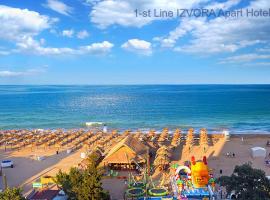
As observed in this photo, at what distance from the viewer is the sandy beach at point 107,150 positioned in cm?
1784

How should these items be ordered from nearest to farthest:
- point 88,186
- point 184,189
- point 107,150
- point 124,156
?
point 88,186, point 184,189, point 124,156, point 107,150

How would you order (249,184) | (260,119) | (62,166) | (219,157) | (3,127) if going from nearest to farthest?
1. (249,184)
2. (62,166)
3. (219,157)
4. (3,127)
5. (260,119)

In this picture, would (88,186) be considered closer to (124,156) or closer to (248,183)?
(248,183)

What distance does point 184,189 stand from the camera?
14.4 m

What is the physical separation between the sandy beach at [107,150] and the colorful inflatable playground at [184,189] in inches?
44.7

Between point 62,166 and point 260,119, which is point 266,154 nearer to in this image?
point 62,166

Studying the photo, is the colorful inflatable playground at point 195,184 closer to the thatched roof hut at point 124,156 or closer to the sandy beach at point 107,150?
the sandy beach at point 107,150

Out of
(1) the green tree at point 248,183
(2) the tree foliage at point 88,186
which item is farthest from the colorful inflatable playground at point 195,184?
(2) the tree foliage at point 88,186

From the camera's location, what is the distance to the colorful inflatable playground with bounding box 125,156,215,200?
13.7 meters

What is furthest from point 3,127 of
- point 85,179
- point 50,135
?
point 85,179

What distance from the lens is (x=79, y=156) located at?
75.5 ft

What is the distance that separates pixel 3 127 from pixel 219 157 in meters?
33.4

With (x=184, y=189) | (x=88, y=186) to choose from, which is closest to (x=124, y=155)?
(x=184, y=189)

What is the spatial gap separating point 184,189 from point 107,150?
7867 mm
